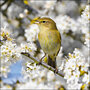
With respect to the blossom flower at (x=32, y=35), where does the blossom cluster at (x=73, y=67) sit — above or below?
below

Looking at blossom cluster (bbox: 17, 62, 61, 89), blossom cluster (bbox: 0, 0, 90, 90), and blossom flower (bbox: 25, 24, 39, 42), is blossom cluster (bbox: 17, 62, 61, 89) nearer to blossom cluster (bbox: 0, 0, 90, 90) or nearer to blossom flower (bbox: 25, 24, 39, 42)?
blossom cluster (bbox: 0, 0, 90, 90)

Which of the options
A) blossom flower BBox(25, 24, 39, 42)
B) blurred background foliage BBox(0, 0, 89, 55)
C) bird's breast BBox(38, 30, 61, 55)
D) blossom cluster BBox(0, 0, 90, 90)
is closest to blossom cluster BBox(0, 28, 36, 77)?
blossom cluster BBox(0, 0, 90, 90)

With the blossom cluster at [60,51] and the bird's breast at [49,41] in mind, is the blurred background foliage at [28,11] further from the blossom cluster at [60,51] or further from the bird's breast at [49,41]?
the bird's breast at [49,41]

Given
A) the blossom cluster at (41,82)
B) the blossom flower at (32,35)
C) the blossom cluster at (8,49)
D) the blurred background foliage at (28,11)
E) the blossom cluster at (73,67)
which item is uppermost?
the blurred background foliage at (28,11)

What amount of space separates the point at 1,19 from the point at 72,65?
1.47 metres

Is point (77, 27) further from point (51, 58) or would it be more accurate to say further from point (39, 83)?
point (51, 58)

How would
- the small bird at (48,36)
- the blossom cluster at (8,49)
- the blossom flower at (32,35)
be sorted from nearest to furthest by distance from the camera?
the blossom cluster at (8,49), the small bird at (48,36), the blossom flower at (32,35)

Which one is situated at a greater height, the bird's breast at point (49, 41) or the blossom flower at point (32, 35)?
the blossom flower at point (32, 35)

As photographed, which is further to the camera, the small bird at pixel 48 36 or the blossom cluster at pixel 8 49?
the small bird at pixel 48 36

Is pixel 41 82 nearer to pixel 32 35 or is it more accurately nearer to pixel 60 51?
pixel 32 35

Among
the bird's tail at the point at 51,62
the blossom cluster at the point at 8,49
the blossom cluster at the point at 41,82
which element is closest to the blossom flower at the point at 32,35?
the blossom cluster at the point at 41,82

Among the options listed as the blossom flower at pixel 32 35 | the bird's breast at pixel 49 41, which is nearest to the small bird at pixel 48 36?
the bird's breast at pixel 49 41

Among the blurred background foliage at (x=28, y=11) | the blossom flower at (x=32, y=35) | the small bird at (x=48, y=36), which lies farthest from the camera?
the blurred background foliage at (x=28, y=11)

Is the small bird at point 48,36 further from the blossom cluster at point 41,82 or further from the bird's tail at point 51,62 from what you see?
the blossom cluster at point 41,82
